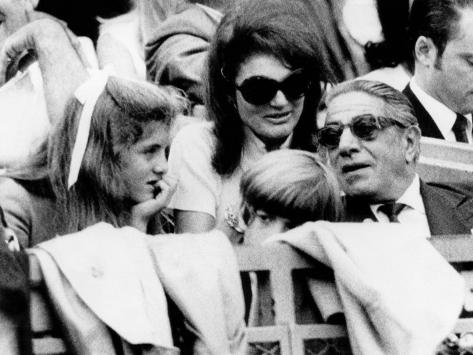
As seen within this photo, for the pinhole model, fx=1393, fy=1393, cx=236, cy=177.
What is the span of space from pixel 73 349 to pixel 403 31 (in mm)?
1541

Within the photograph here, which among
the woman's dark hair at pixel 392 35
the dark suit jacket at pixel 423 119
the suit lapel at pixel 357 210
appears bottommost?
the suit lapel at pixel 357 210

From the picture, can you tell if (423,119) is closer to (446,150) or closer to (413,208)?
(446,150)

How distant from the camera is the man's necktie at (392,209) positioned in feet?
12.5

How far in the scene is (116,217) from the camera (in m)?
3.53

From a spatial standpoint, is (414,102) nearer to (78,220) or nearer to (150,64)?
(150,64)

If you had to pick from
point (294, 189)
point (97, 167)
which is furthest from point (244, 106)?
point (97, 167)

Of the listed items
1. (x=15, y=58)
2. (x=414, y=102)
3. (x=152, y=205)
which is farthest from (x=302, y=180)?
(x=15, y=58)

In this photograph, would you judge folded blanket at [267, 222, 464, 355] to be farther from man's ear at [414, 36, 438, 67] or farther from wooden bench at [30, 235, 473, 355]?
man's ear at [414, 36, 438, 67]

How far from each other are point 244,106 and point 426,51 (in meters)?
0.65

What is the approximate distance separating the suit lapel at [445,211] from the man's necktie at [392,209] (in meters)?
0.08

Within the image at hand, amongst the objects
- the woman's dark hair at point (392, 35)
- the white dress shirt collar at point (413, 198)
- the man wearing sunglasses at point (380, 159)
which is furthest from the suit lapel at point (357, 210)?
the woman's dark hair at point (392, 35)

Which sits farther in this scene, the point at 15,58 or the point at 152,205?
the point at 15,58

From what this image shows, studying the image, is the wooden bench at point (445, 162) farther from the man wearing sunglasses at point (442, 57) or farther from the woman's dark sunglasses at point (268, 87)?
the woman's dark sunglasses at point (268, 87)

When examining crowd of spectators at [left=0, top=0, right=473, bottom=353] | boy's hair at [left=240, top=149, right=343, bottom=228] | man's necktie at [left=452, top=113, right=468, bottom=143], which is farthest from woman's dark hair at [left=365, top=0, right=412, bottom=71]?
boy's hair at [left=240, top=149, right=343, bottom=228]
